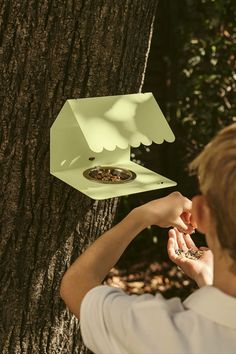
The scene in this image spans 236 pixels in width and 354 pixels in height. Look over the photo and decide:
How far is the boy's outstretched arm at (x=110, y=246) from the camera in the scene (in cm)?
188

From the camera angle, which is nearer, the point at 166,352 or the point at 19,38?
the point at 166,352

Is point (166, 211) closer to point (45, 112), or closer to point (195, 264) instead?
point (195, 264)

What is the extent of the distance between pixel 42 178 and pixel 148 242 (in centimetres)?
310

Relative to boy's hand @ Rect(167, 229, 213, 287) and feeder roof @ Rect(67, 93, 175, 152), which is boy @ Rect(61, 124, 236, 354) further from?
feeder roof @ Rect(67, 93, 175, 152)

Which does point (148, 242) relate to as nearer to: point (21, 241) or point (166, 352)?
point (21, 241)

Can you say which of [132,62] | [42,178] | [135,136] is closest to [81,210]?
[42,178]

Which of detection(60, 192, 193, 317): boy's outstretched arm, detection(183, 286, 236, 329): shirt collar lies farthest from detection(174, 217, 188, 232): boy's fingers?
detection(183, 286, 236, 329): shirt collar

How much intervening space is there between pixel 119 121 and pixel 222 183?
714 millimetres

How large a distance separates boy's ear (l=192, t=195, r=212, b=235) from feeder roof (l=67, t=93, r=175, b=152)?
518 mm

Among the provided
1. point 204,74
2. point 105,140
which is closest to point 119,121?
point 105,140

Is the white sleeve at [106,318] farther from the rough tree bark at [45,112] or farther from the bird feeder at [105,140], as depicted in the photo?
the rough tree bark at [45,112]

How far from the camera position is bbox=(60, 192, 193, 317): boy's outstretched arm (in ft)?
6.16

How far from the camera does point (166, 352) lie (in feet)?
5.16

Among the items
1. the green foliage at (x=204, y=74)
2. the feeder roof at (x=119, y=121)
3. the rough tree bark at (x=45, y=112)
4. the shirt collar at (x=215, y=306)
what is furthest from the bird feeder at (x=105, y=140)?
the green foliage at (x=204, y=74)
